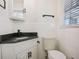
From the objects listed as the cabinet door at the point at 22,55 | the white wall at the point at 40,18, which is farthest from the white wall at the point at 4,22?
the cabinet door at the point at 22,55

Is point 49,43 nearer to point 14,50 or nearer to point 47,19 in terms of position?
point 47,19

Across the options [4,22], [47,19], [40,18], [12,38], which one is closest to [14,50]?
[12,38]

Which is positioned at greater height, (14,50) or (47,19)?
(47,19)

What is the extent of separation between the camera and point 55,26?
8.25ft

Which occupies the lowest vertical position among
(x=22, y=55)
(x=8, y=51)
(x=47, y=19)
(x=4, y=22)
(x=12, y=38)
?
(x=22, y=55)

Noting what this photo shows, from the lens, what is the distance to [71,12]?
6.29 feet

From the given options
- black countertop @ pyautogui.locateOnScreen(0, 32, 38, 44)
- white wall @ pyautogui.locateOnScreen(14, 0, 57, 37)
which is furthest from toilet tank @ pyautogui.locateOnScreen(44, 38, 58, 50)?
black countertop @ pyautogui.locateOnScreen(0, 32, 38, 44)

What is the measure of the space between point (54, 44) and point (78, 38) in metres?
0.88

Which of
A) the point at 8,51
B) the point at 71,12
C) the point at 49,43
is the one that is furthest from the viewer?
the point at 49,43

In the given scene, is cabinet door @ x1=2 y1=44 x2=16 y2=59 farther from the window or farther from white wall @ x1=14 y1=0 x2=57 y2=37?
the window

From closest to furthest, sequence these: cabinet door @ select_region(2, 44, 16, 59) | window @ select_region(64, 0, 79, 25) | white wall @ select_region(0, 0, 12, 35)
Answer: cabinet door @ select_region(2, 44, 16, 59) < white wall @ select_region(0, 0, 12, 35) < window @ select_region(64, 0, 79, 25)

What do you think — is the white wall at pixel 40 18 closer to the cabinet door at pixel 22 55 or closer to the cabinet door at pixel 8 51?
the cabinet door at pixel 22 55

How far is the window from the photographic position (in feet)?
5.60

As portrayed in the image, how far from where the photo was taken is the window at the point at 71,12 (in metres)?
1.71
